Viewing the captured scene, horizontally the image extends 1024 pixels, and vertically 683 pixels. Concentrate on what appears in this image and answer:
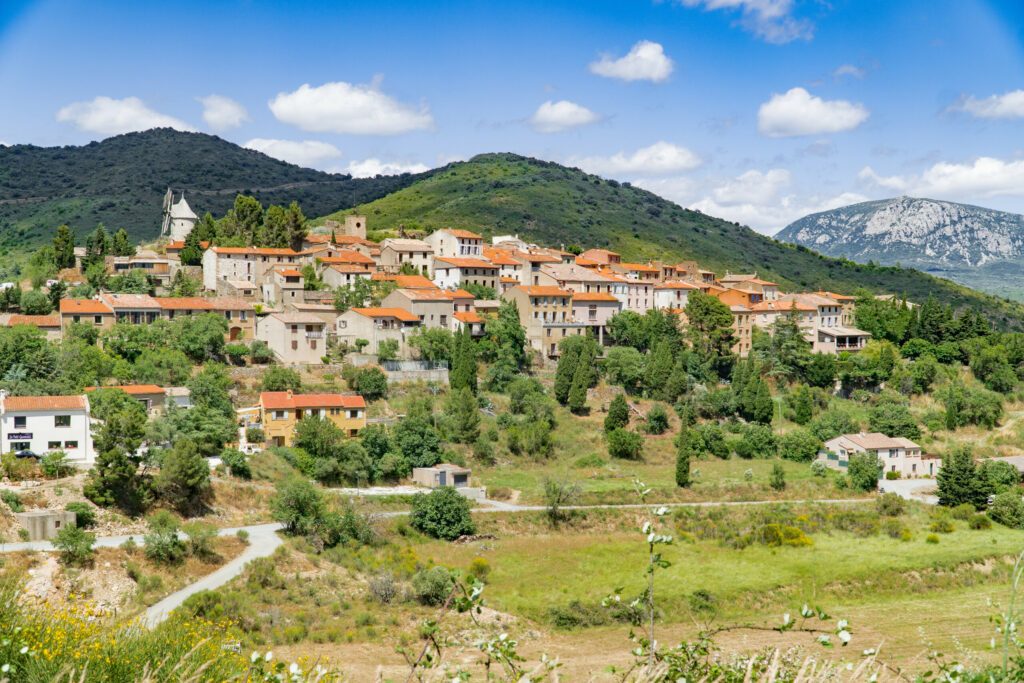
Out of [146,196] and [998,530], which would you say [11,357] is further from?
[146,196]

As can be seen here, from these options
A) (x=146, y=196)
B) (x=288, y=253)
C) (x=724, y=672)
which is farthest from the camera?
(x=146, y=196)

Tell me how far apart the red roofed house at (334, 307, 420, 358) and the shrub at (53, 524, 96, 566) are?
88.1ft

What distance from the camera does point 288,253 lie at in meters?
67.8

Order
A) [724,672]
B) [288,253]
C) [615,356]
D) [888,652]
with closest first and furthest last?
[724,672] → [888,652] → [615,356] → [288,253]

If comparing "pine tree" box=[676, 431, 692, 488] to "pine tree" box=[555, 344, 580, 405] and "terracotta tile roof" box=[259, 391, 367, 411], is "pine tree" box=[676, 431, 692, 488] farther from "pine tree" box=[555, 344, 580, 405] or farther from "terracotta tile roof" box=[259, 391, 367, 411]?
"terracotta tile roof" box=[259, 391, 367, 411]

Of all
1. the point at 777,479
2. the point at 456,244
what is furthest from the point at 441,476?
the point at 456,244

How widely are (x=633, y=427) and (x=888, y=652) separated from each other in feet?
97.8

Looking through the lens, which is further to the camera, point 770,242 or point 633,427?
point 770,242

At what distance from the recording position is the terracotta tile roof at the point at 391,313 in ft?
188

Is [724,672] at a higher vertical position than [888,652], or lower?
higher

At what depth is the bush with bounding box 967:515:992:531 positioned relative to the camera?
44.1 meters

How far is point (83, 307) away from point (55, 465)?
60.6 feet

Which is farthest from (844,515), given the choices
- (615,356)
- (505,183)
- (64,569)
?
(505,183)

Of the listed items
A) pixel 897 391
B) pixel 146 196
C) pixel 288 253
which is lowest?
pixel 897 391
